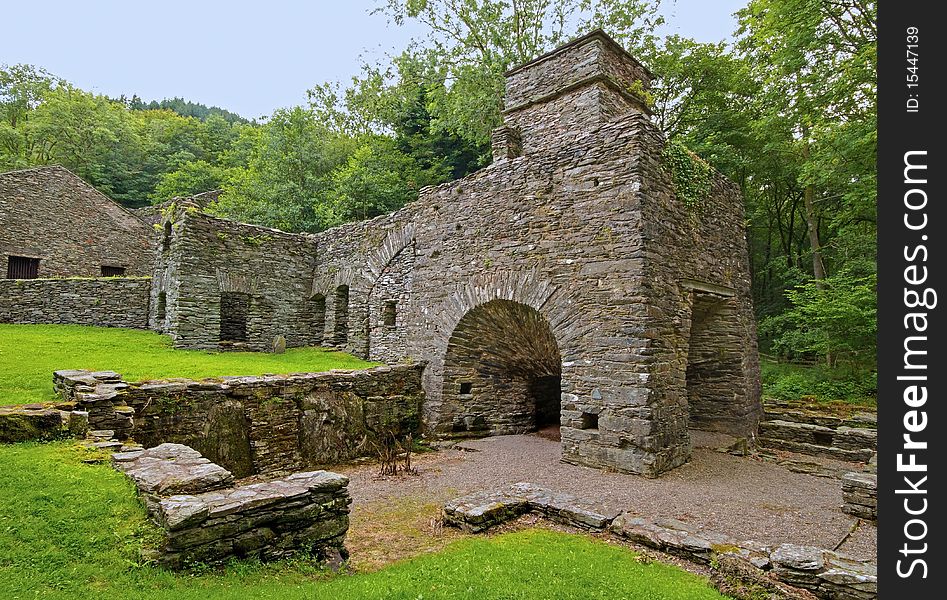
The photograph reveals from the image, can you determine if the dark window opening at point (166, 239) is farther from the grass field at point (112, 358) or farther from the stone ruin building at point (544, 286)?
the grass field at point (112, 358)

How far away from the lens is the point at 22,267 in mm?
18953

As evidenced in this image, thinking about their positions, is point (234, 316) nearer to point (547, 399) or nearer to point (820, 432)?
point (547, 399)

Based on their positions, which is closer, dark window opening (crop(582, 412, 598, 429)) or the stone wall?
dark window opening (crop(582, 412, 598, 429))

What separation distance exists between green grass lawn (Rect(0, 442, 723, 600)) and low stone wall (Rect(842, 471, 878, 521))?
3.33m

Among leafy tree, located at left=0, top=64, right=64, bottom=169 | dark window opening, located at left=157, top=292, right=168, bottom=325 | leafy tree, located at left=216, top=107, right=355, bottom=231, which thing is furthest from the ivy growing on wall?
leafy tree, located at left=0, top=64, right=64, bottom=169

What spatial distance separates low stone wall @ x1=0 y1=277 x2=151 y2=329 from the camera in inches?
584

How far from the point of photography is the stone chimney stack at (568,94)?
1141cm

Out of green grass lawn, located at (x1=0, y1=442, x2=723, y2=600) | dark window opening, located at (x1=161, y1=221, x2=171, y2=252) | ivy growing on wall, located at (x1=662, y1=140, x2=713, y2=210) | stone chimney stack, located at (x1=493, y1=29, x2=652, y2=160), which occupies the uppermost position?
stone chimney stack, located at (x1=493, y1=29, x2=652, y2=160)

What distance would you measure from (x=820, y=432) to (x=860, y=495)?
14.5 feet

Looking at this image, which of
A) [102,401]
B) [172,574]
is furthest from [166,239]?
[172,574]

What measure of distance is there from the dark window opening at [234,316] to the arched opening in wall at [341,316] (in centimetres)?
256

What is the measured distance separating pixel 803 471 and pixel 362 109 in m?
24.6

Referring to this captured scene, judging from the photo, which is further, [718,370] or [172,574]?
[718,370]

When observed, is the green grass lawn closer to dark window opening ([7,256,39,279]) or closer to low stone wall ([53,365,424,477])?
low stone wall ([53,365,424,477])
